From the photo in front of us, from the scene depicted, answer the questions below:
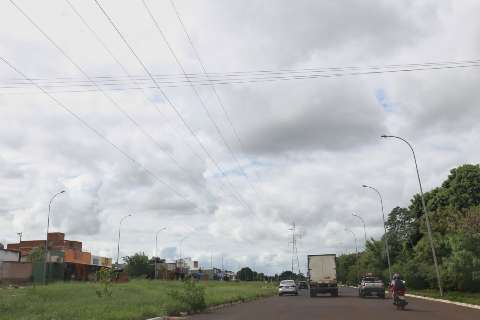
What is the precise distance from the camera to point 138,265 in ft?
369

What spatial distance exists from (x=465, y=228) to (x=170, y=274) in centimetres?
9916

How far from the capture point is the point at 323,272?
4722cm

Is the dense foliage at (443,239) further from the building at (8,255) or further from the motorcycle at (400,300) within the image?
the building at (8,255)

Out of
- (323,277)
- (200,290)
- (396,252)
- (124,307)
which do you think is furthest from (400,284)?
(396,252)

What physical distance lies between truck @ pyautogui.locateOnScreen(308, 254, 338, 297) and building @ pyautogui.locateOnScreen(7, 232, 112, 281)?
3257 centimetres

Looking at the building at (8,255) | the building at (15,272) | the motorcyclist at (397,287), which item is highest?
the building at (8,255)

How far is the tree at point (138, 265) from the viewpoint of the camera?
366ft

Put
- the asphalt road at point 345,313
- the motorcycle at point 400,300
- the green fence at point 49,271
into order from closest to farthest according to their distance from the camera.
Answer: the asphalt road at point 345,313, the motorcycle at point 400,300, the green fence at point 49,271

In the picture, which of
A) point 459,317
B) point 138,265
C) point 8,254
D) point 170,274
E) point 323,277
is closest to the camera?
point 459,317

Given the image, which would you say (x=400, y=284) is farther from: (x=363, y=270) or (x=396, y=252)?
(x=363, y=270)

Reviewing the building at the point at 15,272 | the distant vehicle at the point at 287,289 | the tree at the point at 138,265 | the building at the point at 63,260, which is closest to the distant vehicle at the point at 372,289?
the distant vehicle at the point at 287,289

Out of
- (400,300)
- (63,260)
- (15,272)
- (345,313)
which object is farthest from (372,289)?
(63,260)

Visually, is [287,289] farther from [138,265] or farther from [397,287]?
[138,265]

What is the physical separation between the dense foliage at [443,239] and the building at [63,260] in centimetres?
4210
